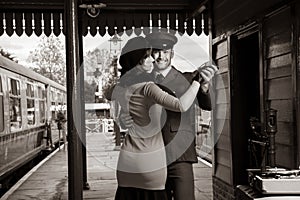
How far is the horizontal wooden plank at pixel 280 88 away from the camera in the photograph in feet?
8.74

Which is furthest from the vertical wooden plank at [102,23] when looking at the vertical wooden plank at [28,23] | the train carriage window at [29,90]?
the train carriage window at [29,90]

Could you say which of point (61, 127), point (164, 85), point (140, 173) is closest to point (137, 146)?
point (140, 173)

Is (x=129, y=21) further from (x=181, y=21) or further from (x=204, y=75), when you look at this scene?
(x=204, y=75)

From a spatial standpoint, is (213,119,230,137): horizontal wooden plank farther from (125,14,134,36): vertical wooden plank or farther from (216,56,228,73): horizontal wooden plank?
(125,14,134,36): vertical wooden plank

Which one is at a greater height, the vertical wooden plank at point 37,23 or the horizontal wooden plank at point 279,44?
the vertical wooden plank at point 37,23

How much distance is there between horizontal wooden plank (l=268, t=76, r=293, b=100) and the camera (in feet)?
8.74

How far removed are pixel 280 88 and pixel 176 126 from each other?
676mm

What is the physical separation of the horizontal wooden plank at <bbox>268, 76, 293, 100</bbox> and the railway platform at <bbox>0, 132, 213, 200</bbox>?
215cm

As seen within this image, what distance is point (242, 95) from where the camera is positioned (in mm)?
3895

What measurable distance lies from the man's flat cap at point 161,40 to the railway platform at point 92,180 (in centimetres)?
206

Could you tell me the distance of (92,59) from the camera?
14.3 feet

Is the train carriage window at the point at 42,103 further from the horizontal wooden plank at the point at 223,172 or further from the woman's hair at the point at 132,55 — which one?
the woman's hair at the point at 132,55

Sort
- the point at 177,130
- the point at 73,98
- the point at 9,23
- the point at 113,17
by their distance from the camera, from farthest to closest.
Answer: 1. the point at 113,17
2. the point at 9,23
3. the point at 177,130
4. the point at 73,98

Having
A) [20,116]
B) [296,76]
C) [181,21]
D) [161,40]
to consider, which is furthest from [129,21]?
[20,116]
